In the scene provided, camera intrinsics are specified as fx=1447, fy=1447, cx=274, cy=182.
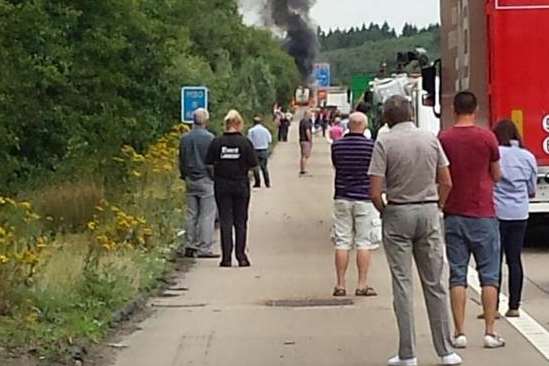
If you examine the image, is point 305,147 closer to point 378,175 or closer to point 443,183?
point 443,183

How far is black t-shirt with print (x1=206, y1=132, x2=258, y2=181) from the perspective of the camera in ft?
58.2

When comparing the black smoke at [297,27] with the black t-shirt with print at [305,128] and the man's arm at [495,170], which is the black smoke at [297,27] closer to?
the black t-shirt with print at [305,128]

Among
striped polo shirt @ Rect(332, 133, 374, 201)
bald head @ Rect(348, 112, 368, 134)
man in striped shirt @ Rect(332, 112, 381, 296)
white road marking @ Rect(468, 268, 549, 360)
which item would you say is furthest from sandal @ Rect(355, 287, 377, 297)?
bald head @ Rect(348, 112, 368, 134)

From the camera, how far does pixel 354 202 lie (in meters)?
14.6

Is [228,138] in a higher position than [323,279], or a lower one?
higher

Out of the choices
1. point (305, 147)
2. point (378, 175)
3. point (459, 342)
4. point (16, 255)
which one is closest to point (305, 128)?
point (305, 147)

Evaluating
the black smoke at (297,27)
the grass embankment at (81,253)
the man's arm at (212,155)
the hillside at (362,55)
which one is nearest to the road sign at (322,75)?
the black smoke at (297,27)

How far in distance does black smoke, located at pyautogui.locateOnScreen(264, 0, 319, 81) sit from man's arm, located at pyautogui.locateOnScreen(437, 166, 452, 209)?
49.5 m

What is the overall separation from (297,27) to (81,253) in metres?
56.5

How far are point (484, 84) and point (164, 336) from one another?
24.5 feet

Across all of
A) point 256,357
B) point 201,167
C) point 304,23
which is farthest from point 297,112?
point 256,357

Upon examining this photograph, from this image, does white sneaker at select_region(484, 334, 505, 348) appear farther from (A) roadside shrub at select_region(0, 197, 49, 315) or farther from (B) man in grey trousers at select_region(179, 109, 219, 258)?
(B) man in grey trousers at select_region(179, 109, 219, 258)

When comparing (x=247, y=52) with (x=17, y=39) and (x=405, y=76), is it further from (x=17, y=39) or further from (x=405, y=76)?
(x=17, y=39)

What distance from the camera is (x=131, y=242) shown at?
17531 mm
